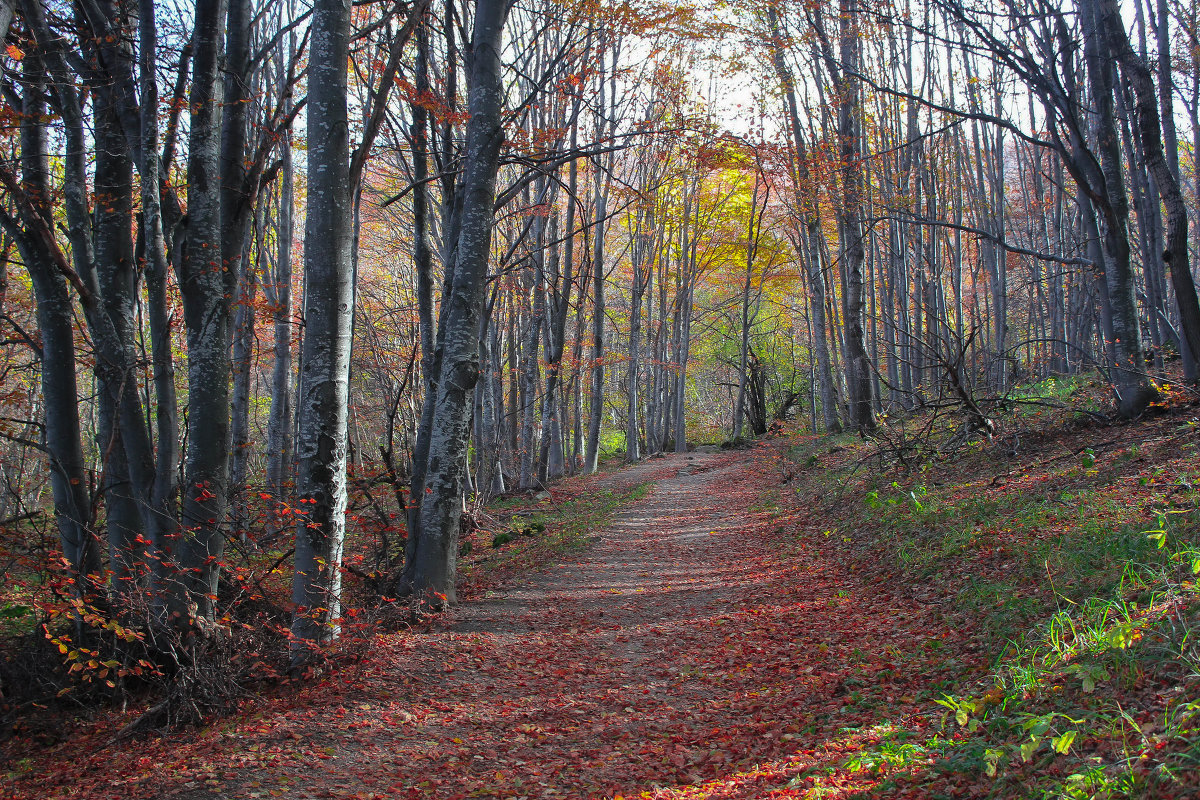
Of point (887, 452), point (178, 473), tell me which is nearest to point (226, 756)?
point (178, 473)

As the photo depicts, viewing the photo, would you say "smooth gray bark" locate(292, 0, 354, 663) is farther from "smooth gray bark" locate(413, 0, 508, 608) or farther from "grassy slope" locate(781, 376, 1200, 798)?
"grassy slope" locate(781, 376, 1200, 798)

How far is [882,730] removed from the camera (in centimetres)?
346

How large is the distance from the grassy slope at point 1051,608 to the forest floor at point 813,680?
2 cm

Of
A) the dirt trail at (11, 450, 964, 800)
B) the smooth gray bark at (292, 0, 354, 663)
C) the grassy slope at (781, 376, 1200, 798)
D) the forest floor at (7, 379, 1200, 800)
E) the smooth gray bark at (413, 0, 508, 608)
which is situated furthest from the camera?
the smooth gray bark at (413, 0, 508, 608)

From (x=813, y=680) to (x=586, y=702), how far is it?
1.55m

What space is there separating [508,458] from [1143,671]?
60.4ft

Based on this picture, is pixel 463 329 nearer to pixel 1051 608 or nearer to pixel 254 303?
pixel 254 303

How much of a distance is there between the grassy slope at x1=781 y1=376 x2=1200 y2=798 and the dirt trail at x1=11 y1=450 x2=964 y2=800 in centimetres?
43

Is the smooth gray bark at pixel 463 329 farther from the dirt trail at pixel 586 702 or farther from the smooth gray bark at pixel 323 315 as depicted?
the smooth gray bark at pixel 323 315

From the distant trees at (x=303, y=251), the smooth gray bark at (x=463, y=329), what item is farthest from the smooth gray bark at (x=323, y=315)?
the smooth gray bark at (x=463, y=329)

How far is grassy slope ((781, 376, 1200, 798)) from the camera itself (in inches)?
99.9

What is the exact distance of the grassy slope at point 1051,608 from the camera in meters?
2.54

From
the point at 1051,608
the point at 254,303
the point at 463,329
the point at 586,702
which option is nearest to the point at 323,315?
the point at 463,329

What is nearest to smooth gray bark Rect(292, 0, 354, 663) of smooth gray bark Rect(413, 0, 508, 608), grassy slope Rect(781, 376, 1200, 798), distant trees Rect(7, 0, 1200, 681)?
distant trees Rect(7, 0, 1200, 681)
